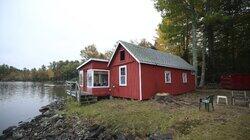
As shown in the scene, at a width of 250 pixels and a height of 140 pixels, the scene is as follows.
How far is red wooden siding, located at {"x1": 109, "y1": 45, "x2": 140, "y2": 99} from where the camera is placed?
72.4 feet

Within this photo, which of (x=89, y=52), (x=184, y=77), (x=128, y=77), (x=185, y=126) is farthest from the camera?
(x=89, y=52)

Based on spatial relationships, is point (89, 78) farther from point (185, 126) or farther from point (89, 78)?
point (185, 126)

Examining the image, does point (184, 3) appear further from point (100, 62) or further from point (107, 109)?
point (107, 109)

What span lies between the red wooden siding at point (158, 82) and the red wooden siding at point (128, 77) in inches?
27.8

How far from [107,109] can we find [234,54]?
25387 millimetres

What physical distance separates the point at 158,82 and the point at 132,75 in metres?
2.76

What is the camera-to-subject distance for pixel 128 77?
23172mm

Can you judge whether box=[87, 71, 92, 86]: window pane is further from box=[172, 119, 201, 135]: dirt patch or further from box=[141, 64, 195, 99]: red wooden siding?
box=[172, 119, 201, 135]: dirt patch

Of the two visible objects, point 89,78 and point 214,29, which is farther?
point 214,29

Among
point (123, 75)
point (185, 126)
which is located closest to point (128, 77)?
point (123, 75)

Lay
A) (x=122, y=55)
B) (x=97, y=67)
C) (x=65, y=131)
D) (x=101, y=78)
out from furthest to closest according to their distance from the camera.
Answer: (x=101, y=78) → (x=97, y=67) → (x=122, y=55) → (x=65, y=131)

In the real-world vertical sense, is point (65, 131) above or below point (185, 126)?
below

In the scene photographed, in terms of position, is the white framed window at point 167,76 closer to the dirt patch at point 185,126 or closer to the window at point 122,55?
the window at point 122,55

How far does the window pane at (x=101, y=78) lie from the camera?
84.6 ft
